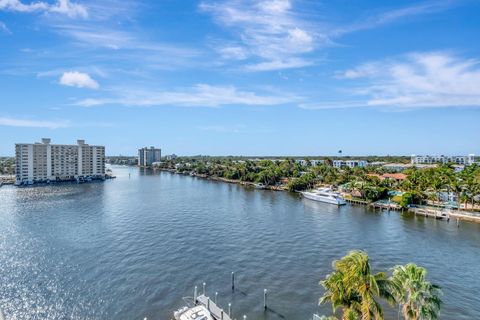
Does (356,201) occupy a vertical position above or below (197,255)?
above

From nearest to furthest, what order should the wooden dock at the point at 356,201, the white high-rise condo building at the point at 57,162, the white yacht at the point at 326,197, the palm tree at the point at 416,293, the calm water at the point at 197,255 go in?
the palm tree at the point at 416,293 → the calm water at the point at 197,255 → the white yacht at the point at 326,197 → the wooden dock at the point at 356,201 → the white high-rise condo building at the point at 57,162

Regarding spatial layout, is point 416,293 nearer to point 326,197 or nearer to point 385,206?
Answer: point 385,206

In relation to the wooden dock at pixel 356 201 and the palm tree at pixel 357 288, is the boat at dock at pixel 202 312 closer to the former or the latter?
the palm tree at pixel 357 288

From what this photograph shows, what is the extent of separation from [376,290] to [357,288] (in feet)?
3.73

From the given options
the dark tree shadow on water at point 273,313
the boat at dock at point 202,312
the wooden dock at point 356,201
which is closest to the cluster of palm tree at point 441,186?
the wooden dock at point 356,201

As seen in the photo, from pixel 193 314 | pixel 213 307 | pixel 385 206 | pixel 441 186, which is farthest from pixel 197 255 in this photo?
pixel 441 186

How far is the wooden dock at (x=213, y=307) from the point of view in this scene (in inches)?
1071

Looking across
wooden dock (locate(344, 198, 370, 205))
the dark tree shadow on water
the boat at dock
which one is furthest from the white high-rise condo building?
the dark tree shadow on water

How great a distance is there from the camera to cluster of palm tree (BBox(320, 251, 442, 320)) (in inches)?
667

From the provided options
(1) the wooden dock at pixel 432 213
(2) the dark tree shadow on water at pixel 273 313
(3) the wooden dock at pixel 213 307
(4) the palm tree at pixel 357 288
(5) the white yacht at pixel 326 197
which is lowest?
(2) the dark tree shadow on water at pixel 273 313

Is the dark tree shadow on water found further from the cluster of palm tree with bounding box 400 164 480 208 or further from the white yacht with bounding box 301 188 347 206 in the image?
the cluster of palm tree with bounding box 400 164 480 208

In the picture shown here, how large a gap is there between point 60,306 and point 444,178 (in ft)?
278

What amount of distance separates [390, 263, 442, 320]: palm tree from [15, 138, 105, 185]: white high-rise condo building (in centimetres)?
15203

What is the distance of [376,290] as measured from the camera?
17.3 meters
